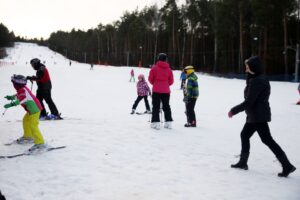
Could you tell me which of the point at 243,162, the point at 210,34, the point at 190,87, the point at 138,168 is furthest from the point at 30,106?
the point at 210,34

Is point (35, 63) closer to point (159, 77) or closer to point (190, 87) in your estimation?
point (159, 77)

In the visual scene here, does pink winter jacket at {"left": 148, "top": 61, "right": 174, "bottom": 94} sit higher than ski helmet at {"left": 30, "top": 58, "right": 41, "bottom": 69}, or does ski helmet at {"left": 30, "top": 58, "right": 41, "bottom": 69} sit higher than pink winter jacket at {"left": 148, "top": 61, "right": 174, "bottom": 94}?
ski helmet at {"left": 30, "top": 58, "right": 41, "bottom": 69}

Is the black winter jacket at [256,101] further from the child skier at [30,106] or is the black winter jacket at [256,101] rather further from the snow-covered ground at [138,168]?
the child skier at [30,106]

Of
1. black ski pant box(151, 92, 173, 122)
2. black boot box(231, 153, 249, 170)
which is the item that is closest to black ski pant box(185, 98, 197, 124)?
black ski pant box(151, 92, 173, 122)

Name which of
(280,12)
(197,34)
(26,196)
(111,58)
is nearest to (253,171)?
(26,196)

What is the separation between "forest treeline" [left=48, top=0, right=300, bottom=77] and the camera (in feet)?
154

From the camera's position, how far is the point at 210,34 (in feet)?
215

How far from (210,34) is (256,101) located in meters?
62.4

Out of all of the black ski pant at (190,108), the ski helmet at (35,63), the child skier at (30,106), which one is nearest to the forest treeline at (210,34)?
the black ski pant at (190,108)

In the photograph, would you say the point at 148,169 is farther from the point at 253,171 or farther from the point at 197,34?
the point at 197,34

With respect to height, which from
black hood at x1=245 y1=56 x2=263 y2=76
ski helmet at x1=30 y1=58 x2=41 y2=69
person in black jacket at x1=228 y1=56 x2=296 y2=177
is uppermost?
ski helmet at x1=30 y1=58 x2=41 y2=69

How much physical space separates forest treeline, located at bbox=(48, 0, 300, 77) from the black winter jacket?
3929 cm

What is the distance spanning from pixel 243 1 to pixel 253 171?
46.1 m

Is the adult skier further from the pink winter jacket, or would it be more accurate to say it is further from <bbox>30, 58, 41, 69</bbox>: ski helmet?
<bbox>30, 58, 41, 69</bbox>: ski helmet
